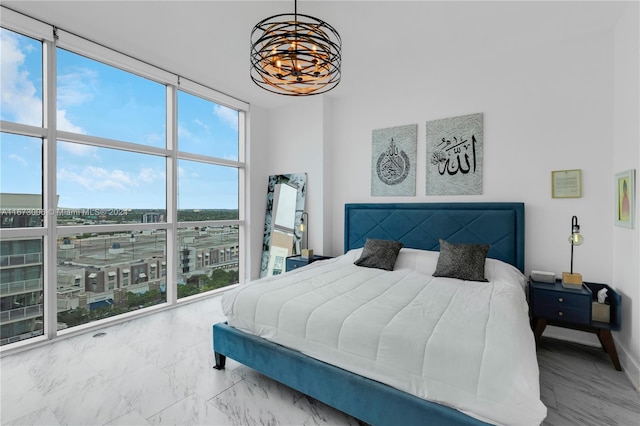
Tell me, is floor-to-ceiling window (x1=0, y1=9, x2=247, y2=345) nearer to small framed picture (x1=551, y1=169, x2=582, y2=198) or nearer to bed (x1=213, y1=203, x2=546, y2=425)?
bed (x1=213, y1=203, x2=546, y2=425)

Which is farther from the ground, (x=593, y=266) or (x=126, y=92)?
(x=126, y=92)

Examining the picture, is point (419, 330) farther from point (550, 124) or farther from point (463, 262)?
point (550, 124)

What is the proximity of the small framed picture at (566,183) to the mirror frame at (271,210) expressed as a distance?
10.0ft

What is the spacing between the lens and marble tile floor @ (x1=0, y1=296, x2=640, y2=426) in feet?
6.07

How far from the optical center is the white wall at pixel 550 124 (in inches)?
104

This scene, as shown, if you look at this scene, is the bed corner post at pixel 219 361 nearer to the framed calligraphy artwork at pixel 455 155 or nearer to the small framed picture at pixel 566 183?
the framed calligraphy artwork at pixel 455 155

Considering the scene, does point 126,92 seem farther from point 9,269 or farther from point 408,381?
point 408,381

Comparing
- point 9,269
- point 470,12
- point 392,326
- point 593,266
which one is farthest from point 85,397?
point 593,266

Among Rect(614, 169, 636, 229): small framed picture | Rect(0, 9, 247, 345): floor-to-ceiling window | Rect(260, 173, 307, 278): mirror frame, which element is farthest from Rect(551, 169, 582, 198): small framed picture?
Rect(0, 9, 247, 345): floor-to-ceiling window

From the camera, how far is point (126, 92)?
347cm

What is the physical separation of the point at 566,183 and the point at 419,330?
8.22 ft

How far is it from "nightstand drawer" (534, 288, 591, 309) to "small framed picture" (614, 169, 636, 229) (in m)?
0.69

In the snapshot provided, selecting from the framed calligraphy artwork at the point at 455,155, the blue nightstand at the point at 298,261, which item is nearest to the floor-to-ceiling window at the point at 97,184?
the blue nightstand at the point at 298,261

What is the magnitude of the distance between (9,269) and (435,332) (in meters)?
3.59
